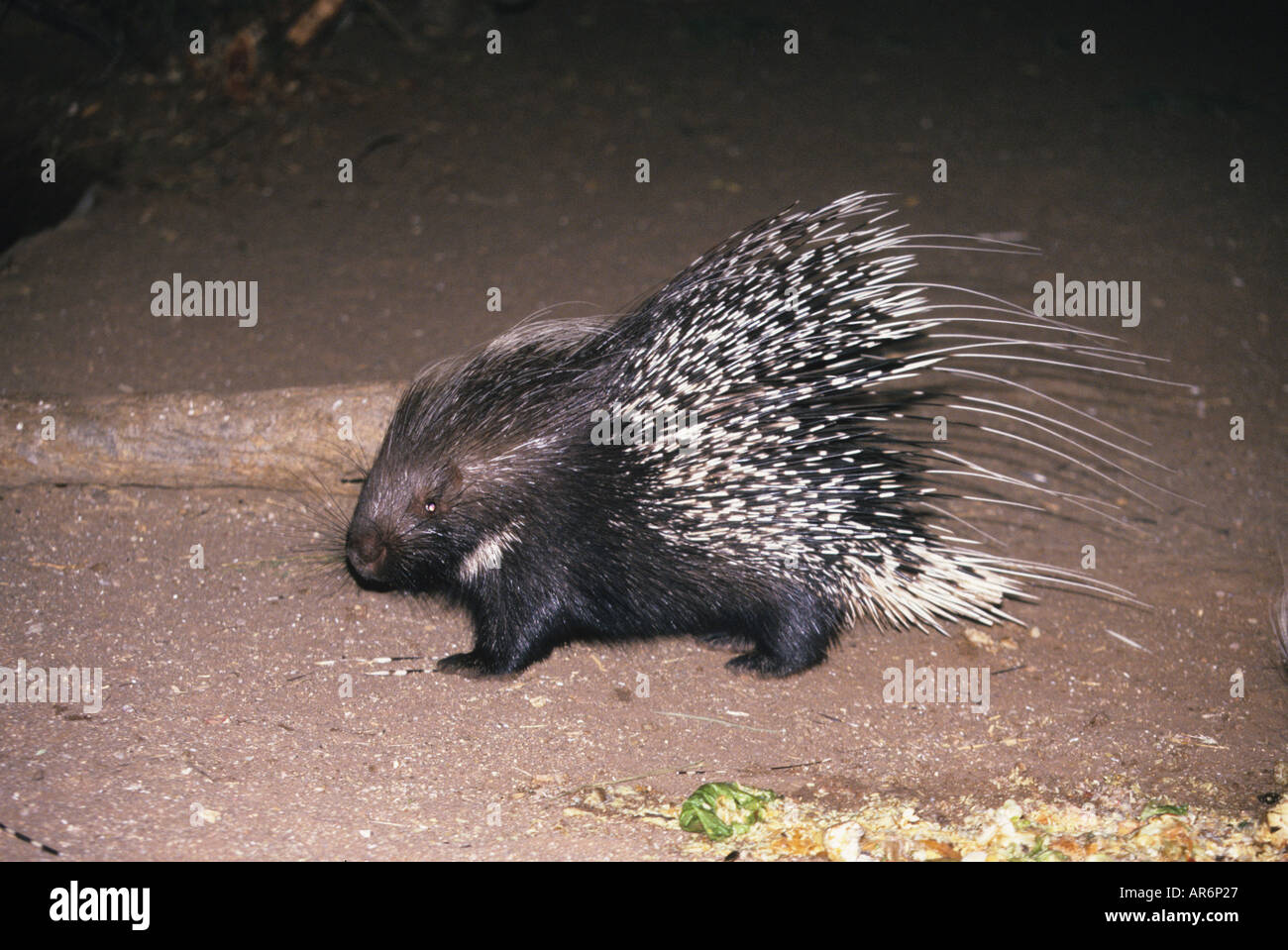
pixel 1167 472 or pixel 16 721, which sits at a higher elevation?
pixel 1167 472

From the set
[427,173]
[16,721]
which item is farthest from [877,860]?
[427,173]

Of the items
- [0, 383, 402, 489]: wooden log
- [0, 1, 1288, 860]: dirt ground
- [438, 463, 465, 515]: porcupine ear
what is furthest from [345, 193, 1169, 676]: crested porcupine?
[0, 383, 402, 489]: wooden log

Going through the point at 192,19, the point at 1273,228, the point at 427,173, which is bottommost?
the point at 1273,228

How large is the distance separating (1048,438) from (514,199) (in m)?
3.81

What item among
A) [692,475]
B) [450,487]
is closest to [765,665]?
[692,475]

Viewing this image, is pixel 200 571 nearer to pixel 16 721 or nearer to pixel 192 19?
pixel 16 721

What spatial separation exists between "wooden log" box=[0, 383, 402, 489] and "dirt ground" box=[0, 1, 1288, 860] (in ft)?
0.57

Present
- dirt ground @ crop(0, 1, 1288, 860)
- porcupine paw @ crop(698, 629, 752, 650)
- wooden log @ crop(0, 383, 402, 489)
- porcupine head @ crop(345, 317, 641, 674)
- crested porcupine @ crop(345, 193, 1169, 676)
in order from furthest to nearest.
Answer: wooden log @ crop(0, 383, 402, 489) < porcupine paw @ crop(698, 629, 752, 650) < porcupine head @ crop(345, 317, 641, 674) < crested porcupine @ crop(345, 193, 1169, 676) < dirt ground @ crop(0, 1, 1288, 860)

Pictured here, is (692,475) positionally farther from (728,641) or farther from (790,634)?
(728,641)

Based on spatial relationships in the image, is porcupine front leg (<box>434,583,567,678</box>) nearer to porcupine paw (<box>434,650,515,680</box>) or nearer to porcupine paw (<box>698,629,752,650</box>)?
porcupine paw (<box>434,650,515,680</box>)

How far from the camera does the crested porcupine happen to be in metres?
4.00

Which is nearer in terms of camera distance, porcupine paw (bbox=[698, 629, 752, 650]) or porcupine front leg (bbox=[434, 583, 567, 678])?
porcupine front leg (bbox=[434, 583, 567, 678])

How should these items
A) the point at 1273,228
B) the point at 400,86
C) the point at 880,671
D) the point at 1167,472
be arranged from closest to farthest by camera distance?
the point at 880,671, the point at 1167,472, the point at 1273,228, the point at 400,86

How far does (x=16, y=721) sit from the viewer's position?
3.65m
